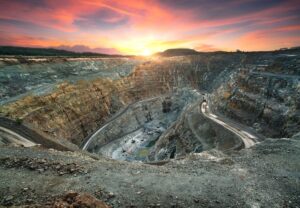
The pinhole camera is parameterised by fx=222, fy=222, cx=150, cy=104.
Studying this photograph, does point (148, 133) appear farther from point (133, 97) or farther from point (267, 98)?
point (267, 98)

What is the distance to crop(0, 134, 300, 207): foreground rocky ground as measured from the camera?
15.6m

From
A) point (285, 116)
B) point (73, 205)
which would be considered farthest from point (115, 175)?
point (285, 116)

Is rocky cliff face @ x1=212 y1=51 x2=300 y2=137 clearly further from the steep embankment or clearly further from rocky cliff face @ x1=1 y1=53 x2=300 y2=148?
the steep embankment

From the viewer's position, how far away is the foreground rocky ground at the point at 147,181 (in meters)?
15.6

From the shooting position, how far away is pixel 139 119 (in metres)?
80.8

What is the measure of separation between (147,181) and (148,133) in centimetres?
5638

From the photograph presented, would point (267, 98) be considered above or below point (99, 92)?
above

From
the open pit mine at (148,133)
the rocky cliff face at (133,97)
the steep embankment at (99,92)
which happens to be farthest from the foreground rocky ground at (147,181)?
the steep embankment at (99,92)

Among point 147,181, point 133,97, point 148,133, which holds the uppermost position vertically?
point 147,181

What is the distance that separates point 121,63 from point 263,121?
225 ft

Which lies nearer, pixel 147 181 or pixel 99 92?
pixel 147 181

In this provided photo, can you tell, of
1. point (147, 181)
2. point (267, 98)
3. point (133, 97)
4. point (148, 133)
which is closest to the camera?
point (147, 181)

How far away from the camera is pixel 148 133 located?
244ft

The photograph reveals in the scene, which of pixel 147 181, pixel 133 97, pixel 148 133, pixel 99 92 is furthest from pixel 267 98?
pixel 99 92
